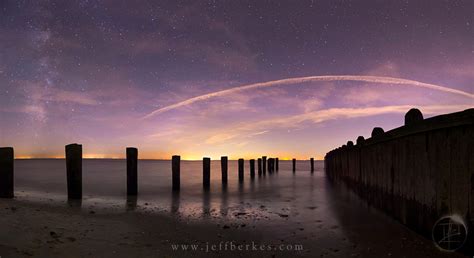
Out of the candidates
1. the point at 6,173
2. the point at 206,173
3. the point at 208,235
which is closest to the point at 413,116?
the point at 208,235

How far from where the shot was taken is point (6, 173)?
9195 millimetres

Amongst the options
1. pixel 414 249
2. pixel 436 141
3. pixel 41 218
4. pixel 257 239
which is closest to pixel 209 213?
pixel 257 239

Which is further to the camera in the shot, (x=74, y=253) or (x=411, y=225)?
(x=411, y=225)

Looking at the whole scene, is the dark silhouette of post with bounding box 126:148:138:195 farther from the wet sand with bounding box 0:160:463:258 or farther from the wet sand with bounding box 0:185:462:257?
the wet sand with bounding box 0:185:462:257

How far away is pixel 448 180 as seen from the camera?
407cm

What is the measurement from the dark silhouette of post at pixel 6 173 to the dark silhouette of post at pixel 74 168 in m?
1.46

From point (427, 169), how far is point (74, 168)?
9462 millimetres

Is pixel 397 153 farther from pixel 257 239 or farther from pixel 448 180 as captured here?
pixel 257 239

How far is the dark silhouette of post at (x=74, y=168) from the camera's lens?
400 inches

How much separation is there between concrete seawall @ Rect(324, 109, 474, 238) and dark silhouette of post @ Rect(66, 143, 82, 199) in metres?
8.50

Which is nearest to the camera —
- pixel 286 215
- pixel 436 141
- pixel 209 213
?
pixel 436 141

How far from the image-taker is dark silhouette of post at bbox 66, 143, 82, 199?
10.1 metres

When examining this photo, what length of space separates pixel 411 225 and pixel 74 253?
4.94 meters

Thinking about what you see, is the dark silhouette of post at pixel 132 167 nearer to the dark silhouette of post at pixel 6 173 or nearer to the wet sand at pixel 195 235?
the dark silhouette of post at pixel 6 173
